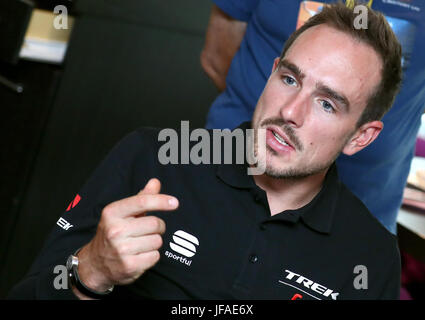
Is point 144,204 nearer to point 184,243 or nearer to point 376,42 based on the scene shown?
point 184,243

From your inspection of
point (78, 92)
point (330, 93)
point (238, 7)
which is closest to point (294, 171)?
point (330, 93)

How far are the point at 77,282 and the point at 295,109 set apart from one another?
481 millimetres

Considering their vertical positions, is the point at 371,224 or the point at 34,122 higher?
the point at 371,224

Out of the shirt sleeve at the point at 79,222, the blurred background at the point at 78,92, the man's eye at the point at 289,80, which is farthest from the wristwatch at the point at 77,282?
the blurred background at the point at 78,92

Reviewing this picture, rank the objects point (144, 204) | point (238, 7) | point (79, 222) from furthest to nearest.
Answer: point (238, 7), point (79, 222), point (144, 204)

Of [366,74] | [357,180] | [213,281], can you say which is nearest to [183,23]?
[357,180]

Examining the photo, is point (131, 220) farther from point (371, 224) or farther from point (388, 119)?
point (388, 119)

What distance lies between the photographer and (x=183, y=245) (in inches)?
45.2

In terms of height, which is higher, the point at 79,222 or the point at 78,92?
the point at 79,222

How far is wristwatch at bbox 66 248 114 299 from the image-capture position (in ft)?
3.11

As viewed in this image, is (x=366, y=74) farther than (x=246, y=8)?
No

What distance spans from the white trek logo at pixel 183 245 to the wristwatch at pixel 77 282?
20 cm

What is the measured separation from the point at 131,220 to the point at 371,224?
23.7 inches

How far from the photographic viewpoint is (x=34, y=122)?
207 cm
